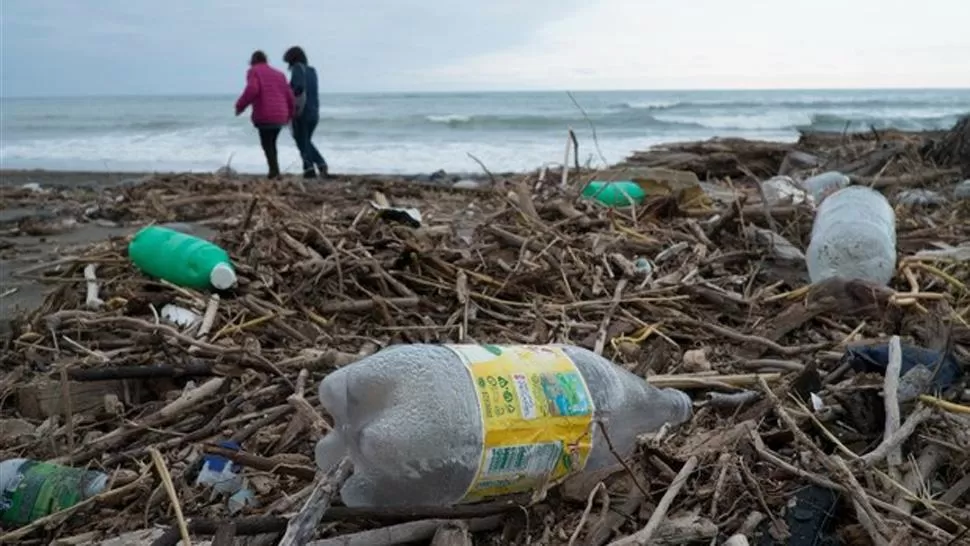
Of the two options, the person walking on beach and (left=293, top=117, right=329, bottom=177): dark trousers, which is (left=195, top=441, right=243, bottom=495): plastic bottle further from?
(left=293, top=117, right=329, bottom=177): dark trousers

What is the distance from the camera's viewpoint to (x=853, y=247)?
3.42m

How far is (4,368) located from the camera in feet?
9.86

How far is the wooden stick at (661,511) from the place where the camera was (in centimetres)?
156

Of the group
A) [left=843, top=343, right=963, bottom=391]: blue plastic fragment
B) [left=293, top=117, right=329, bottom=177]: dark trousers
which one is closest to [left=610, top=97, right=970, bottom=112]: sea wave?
[left=293, top=117, right=329, bottom=177]: dark trousers

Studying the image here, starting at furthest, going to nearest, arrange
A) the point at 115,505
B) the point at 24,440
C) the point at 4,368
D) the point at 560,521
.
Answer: the point at 4,368 < the point at 24,440 < the point at 115,505 < the point at 560,521

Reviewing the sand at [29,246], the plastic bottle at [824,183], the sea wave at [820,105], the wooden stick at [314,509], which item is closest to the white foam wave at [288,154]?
the sand at [29,246]

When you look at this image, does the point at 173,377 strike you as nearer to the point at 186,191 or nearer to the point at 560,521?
the point at 560,521

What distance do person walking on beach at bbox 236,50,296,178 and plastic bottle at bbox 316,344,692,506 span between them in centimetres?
886

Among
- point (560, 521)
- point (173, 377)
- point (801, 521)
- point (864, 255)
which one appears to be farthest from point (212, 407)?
point (864, 255)

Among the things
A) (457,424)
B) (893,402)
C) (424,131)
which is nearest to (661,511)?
(457,424)

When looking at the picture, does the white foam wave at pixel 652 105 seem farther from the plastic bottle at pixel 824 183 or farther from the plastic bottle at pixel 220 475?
the plastic bottle at pixel 220 475

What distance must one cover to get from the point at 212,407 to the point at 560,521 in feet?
3.87

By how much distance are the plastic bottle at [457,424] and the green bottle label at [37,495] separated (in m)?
0.60

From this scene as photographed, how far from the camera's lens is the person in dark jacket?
11.3m
